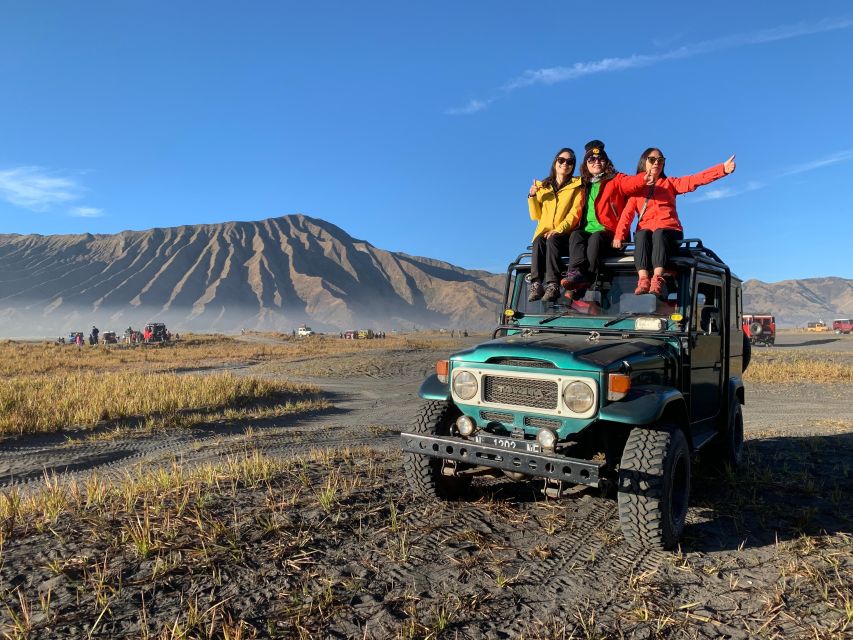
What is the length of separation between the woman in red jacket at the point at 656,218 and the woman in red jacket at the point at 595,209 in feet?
0.35

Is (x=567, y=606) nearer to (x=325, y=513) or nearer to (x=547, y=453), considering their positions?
(x=547, y=453)

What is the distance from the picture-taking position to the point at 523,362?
431 centimetres

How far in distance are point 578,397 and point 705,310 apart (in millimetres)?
1865

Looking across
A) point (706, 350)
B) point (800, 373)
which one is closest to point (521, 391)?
point (706, 350)

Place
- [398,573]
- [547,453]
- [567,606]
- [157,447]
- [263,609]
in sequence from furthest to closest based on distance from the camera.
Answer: [157,447] < [547,453] < [398,573] < [567,606] < [263,609]

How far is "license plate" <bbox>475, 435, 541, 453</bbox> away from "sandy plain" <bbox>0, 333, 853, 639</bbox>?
73 centimetres

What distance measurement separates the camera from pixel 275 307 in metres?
170

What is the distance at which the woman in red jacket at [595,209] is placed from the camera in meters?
5.32

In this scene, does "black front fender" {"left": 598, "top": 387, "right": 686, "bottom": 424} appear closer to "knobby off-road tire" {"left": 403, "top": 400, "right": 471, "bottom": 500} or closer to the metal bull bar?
the metal bull bar

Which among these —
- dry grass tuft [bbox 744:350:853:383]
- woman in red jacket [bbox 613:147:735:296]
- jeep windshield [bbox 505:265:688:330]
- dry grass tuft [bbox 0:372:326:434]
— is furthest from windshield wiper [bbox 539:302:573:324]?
dry grass tuft [bbox 744:350:853:383]

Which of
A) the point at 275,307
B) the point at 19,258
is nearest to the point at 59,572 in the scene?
the point at 275,307

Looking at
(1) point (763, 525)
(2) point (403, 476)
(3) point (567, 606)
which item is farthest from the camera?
(2) point (403, 476)

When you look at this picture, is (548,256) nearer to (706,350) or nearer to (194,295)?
(706,350)

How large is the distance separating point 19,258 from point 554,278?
23191 cm
